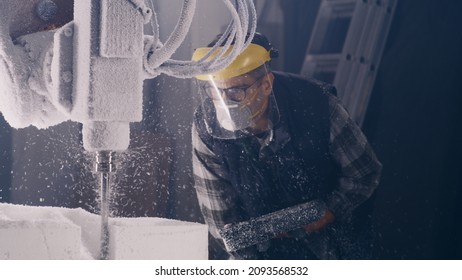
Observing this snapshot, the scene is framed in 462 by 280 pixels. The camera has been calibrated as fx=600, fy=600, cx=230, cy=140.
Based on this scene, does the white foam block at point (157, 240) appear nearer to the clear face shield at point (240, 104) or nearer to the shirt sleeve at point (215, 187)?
the clear face shield at point (240, 104)

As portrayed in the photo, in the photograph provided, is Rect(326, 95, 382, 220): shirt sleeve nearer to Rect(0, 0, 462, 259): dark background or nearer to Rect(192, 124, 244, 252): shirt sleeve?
Rect(0, 0, 462, 259): dark background

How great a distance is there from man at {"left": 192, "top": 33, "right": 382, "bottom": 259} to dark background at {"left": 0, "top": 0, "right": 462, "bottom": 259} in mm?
194

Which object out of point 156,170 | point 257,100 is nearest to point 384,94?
point 257,100

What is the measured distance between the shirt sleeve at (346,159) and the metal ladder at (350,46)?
18 centimetres

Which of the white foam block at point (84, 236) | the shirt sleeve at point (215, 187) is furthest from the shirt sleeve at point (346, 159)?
the white foam block at point (84, 236)

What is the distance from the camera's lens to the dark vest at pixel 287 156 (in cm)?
162

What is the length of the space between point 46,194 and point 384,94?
1098 millimetres

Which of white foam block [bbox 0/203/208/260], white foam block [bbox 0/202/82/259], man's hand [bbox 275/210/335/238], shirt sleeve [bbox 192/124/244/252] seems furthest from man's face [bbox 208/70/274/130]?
white foam block [bbox 0/202/82/259]

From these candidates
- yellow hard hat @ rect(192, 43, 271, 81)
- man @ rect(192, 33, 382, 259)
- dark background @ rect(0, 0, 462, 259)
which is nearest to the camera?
yellow hard hat @ rect(192, 43, 271, 81)

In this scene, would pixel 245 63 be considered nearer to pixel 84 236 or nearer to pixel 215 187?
pixel 215 187

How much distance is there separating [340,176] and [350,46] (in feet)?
1.45

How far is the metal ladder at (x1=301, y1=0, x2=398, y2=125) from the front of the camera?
6.09ft

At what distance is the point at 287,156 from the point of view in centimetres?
165

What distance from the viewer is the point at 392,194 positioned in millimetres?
1867
